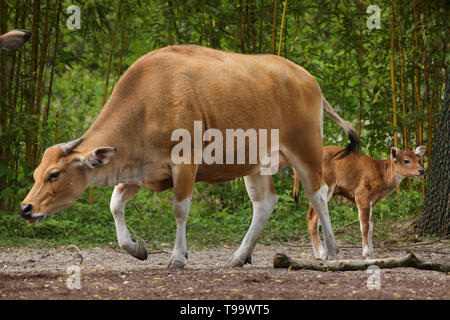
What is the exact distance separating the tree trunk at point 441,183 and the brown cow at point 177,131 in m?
2.24

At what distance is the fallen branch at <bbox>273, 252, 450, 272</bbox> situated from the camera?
4.88m

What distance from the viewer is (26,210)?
15.6 feet

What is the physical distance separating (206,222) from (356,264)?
4029 millimetres

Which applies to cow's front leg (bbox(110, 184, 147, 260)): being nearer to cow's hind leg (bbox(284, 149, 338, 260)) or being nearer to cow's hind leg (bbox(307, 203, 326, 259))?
cow's hind leg (bbox(284, 149, 338, 260))

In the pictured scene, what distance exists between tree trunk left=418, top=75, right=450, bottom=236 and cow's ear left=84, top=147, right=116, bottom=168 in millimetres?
4154

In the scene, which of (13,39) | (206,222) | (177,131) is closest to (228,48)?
(206,222)

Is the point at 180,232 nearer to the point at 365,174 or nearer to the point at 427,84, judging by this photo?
the point at 365,174

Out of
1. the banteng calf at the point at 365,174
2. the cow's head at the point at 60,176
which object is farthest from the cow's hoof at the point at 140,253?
the banteng calf at the point at 365,174

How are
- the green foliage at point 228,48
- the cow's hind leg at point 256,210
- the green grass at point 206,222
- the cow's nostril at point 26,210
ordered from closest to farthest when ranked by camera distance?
the cow's nostril at point 26,210
the cow's hind leg at point 256,210
the green grass at point 206,222
the green foliage at point 228,48

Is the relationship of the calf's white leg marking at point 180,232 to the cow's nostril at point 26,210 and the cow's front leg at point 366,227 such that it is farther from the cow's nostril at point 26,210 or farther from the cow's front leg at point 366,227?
the cow's front leg at point 366,227

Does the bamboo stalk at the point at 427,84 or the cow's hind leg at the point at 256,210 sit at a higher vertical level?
the bamboo stalk at the point at 427,84

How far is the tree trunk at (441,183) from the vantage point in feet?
24.7

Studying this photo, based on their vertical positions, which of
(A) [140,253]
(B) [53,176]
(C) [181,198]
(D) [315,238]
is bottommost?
(D) [315,238]
